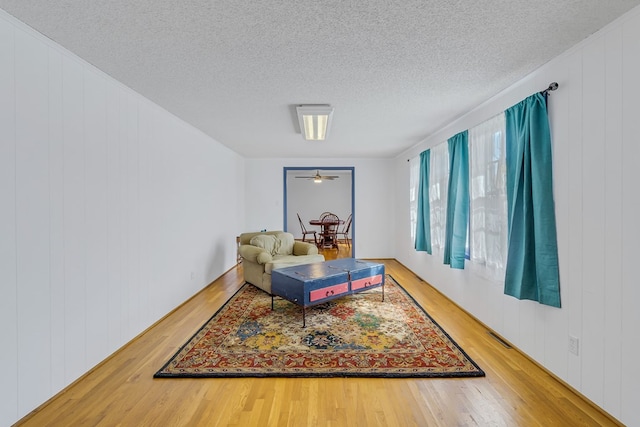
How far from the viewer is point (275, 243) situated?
4754 millimetres

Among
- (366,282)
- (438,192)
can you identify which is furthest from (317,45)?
(438,192)

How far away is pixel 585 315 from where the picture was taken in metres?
1.89

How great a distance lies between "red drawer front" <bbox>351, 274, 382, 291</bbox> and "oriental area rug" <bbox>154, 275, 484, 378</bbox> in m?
0.26

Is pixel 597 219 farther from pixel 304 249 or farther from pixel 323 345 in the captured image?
pixel 304 249

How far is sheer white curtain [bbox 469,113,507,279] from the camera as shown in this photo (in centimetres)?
270

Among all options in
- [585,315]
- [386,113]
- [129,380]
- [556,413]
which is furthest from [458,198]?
[129,380]

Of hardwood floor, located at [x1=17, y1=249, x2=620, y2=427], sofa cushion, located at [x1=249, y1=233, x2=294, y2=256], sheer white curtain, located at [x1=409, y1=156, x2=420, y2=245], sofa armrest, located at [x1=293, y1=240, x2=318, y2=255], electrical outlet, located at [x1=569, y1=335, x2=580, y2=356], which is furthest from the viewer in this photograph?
sheer white curtain, located at [x1=409, y1=156, x2=420, y2=245]

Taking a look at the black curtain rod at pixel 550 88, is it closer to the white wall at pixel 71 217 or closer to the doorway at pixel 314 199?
the white wall at pixel 71 217

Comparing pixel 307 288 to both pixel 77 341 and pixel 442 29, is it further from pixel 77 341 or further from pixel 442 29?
pixel 442 29

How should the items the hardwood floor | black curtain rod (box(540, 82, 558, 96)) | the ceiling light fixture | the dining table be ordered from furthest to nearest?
1. the dining table
2. the ceiling light fixture
3. black curtain rod (box(540, 82, 558, 96))
4. the hardwood floor

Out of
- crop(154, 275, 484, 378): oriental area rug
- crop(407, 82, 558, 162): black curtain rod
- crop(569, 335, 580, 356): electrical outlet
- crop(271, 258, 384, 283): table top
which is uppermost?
crop(407, 82, 558, 162): black curtain rod

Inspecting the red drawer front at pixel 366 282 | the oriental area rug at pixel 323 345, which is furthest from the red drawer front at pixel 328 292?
the oriental area rug at pixel 323 345

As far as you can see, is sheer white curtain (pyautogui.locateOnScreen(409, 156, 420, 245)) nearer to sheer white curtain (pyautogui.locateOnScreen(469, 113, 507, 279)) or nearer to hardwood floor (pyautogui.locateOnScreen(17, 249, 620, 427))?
sheer white curtain (pyautogui.locateOnScreen(469, 113, 507, 279))

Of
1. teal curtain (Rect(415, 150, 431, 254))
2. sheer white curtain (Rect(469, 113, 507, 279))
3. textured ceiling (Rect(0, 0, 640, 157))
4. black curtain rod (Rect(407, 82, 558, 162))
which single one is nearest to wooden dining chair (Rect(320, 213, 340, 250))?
teal curtain (Rect(415, 150, 431, 254))
